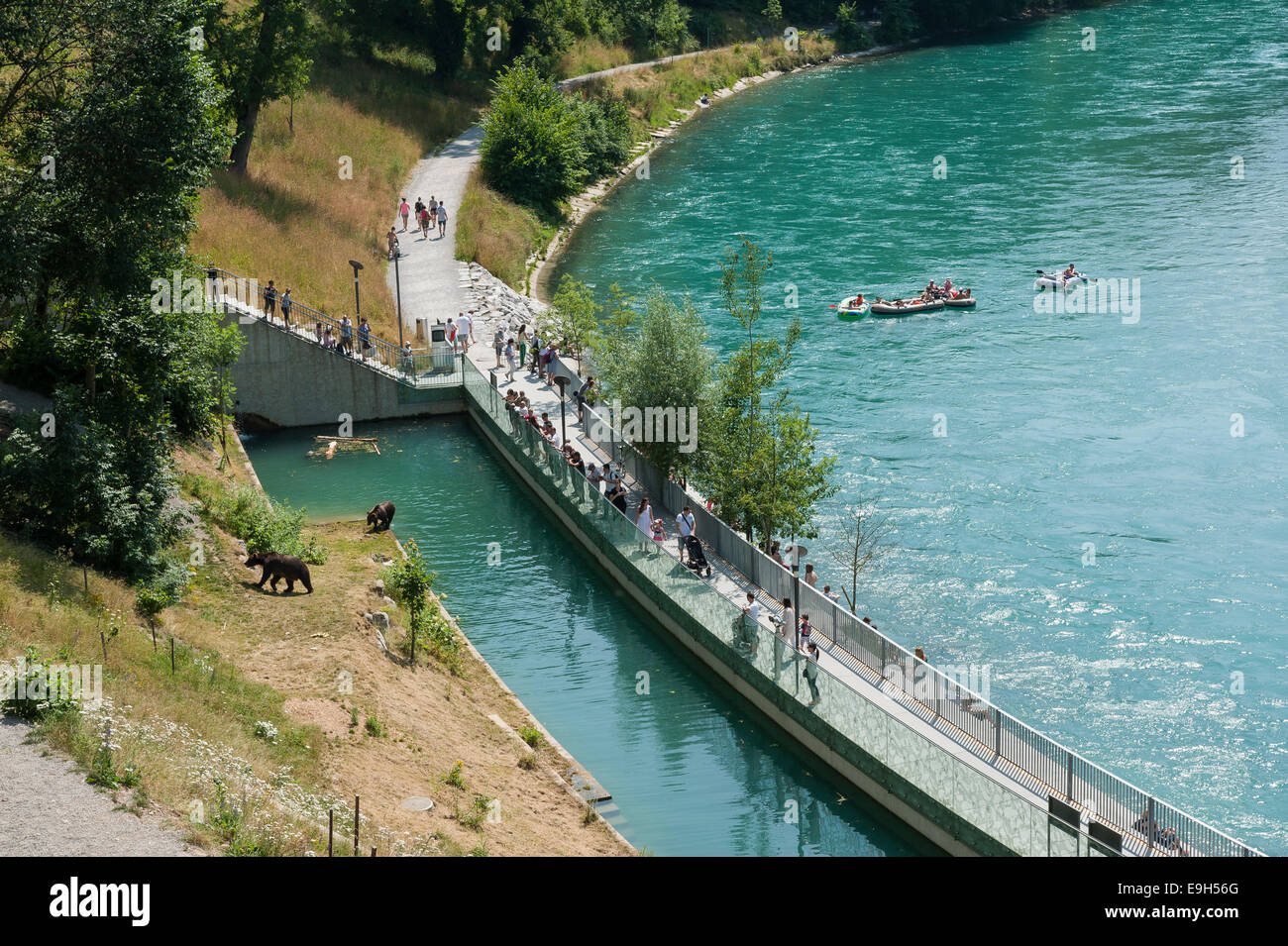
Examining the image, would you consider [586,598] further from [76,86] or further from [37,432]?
[76,86]

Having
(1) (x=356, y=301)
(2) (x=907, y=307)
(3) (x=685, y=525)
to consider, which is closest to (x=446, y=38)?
(1) (x=356, y=301)

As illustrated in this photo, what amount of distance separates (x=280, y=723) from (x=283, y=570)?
715 cm

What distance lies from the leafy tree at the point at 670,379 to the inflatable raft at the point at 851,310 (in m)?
21.0

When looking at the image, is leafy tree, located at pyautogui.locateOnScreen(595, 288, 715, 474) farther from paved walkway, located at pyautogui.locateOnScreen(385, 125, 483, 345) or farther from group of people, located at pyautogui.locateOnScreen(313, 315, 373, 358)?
paved walkway, located at pyautogui.locateOnScreen(385, 125, 483, 345)

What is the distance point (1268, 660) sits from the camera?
33.6 meters

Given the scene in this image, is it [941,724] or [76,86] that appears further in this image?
[76,86]

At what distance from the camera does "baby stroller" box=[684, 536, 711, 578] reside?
111ft

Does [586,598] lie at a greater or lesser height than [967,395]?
lesser

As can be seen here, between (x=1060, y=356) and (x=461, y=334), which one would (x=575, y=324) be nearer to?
(x=461, y=334)

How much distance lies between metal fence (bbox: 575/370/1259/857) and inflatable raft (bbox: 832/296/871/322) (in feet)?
78.8

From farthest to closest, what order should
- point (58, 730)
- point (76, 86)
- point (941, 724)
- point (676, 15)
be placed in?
point (676, 15) < point (76, 86) < point (941, 724) < point (58, 730)
